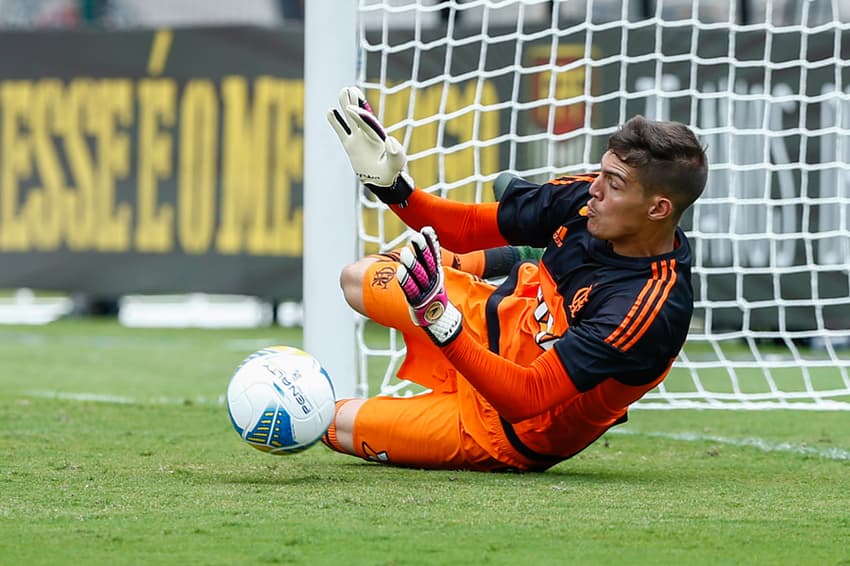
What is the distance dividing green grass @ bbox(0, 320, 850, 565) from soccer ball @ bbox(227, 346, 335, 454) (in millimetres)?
122

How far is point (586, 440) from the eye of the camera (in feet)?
12.9

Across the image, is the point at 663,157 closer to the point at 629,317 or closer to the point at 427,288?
the point at 629,317

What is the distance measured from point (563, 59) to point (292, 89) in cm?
317

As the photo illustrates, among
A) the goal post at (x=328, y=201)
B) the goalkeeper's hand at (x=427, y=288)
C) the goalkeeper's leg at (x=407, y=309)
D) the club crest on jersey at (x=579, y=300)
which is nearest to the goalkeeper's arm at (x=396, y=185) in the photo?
the goalkeeper's leg at (x=407, y=309)

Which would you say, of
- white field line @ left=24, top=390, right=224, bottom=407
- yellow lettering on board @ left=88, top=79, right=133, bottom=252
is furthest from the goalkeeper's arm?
yellow lettering on board @ left=88, top=79, right=133, bottom=252

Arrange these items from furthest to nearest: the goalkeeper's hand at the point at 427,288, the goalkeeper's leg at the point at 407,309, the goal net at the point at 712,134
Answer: the goal net at the point at 712,134 → the goalkeeper's leg at the point at 407,309 → the goalkeeper's hand at the point at 427,288

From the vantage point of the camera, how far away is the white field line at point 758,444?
4.64 meters

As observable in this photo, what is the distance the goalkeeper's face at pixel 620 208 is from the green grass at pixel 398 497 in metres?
0.72

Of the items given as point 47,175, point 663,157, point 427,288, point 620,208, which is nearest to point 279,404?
point 427,288

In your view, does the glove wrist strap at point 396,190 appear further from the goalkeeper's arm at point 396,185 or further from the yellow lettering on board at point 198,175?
the yellow lettering on board at point 198,175

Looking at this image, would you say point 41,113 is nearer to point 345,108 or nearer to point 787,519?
point 345,108

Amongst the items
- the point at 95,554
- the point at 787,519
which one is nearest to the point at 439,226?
the point at 787,519

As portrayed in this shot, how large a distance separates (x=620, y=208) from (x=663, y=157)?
19cm

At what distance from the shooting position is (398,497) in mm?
3412
